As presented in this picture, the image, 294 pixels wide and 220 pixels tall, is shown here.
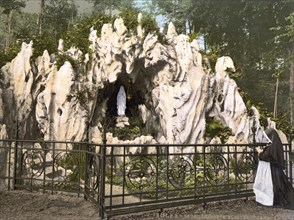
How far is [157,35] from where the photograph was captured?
1070cm

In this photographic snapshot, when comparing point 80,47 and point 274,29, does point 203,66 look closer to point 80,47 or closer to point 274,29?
point 274,29

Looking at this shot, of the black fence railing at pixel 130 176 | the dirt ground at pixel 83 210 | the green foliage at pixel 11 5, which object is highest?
the green foliage at pixel 11 5

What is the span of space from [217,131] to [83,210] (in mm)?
6877

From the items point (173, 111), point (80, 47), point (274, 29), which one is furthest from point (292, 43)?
point (80, 47)

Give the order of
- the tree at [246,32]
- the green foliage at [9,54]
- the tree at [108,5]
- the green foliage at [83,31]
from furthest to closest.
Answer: the tree at [108,5] → the tree at [246,32] → the green foliage at [83,31] → the green foliage at [9,54]

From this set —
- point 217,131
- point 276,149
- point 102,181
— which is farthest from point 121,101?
point 102,181

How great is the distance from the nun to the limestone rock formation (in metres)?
4.78

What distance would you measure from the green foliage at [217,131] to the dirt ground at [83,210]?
5050mm

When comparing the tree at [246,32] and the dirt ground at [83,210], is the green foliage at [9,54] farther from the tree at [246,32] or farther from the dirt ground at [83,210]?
the dirt ground at [83,210]

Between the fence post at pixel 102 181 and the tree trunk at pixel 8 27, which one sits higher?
the tree trunk at pixel 8 27

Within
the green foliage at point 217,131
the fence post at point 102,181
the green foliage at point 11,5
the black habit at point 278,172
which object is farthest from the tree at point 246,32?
the fence post at point 102,181

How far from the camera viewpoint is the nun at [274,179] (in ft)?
16.2

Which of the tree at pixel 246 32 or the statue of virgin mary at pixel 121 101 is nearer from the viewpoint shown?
the tree at pixel 246 32

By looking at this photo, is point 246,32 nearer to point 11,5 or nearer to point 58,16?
point 58,16
